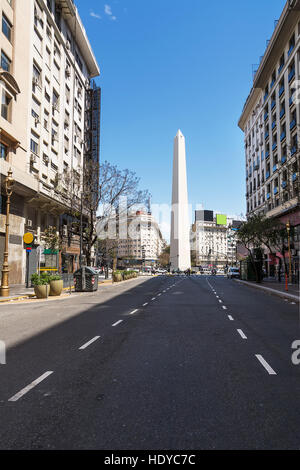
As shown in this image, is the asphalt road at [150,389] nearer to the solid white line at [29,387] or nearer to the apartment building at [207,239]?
the solid white line at [29,387]

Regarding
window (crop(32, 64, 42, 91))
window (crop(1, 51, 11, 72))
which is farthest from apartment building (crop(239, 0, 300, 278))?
window (crop(32, 64, 42, 91))

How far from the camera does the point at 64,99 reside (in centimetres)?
4322

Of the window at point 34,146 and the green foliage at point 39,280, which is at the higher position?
the window at point 34,146

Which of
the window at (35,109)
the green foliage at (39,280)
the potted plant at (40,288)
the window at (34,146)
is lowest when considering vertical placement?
the potted plant at (40,288)

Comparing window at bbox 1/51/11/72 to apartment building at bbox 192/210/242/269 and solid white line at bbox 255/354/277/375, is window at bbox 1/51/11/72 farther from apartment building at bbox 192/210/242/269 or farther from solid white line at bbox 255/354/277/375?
apartment building at bbox 192/210/242/269

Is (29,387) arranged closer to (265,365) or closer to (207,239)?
(265,365)

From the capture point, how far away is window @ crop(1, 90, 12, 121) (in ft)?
88.3

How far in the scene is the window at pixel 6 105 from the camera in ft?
88.3

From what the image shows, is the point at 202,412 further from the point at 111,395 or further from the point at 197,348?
the point at 197,348

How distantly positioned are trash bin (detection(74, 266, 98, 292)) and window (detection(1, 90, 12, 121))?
13745 millimetres

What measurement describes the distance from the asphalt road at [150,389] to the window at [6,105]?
890 inches

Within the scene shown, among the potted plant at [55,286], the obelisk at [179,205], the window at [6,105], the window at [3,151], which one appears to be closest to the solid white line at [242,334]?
the potted plant at [55,286]

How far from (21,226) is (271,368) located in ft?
90.8

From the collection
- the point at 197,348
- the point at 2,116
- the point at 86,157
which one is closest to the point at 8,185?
the point at 2,116
